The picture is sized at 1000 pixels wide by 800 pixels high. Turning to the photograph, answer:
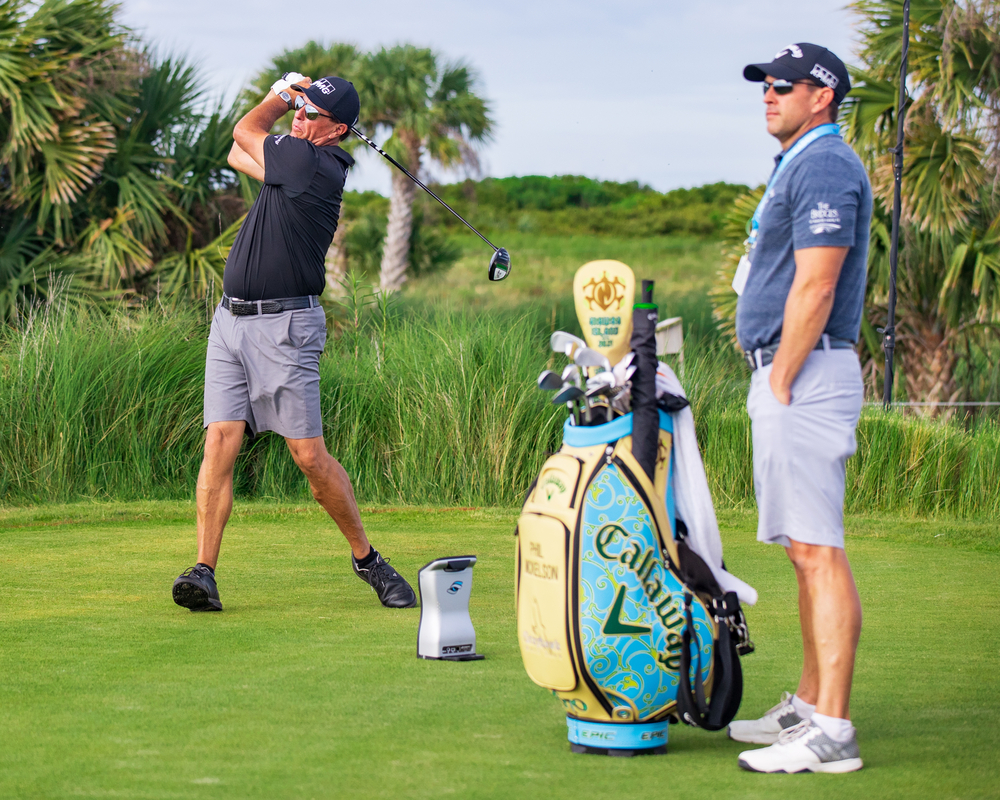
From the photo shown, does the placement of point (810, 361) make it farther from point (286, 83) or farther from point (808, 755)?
point (286, 83)

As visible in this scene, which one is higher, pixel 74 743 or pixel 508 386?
pixel 508 386

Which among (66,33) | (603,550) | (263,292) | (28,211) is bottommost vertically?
(603,550)

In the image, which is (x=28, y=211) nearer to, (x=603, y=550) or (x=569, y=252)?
(x=603, y=550)

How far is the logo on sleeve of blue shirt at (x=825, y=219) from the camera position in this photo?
8.64ft

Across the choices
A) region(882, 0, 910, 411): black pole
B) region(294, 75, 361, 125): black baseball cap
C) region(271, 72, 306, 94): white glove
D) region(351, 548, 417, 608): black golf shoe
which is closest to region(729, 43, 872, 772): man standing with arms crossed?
region(351, 548, 417, 608): black golf shoe

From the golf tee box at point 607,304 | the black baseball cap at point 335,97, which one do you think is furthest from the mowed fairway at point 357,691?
the black baseball cap at point 335,97

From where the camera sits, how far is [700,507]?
2611mm

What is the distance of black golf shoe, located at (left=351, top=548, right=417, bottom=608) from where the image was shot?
4.29m

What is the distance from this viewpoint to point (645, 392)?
258 centimetres

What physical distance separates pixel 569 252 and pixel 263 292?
41.7m

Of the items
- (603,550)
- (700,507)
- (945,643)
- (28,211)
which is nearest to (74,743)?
(603,550)

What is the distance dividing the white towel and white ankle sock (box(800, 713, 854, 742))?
286mm

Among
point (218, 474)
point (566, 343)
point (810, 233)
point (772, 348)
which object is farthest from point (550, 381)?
point (218, 474)

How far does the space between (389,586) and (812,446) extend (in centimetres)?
203
